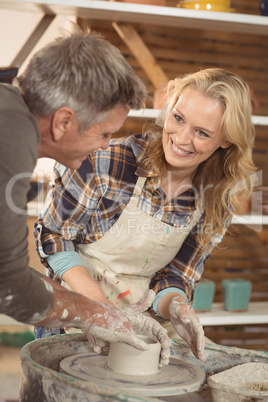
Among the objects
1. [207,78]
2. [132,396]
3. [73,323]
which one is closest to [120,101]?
[73,323]

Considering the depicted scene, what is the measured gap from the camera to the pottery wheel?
1284mm

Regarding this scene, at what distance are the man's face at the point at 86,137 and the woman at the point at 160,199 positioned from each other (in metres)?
0.50

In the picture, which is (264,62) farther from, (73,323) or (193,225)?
(73,323)

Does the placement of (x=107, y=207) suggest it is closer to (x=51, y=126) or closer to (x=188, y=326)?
(x=188, y=326)

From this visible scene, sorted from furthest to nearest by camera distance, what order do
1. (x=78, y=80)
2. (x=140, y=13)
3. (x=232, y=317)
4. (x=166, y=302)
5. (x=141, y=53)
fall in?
(x=141, y=53)
(x=232, y=317)
(x=140, y=13)
(x=166, y=302)
(x=78, y=80)

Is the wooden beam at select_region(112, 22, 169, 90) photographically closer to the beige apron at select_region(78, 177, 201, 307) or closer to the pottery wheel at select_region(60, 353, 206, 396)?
the beige apron at select_region(78, 177, 201, 307)

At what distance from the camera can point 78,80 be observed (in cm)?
108

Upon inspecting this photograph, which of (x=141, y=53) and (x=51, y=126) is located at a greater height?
(x=141, y=53)

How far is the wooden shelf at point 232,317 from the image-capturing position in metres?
2.79

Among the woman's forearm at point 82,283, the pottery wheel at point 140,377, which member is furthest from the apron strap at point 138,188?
the pottery wheel at point 140,377

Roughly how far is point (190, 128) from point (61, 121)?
0.74 m

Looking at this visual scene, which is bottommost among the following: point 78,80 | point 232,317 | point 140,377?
point 232,317

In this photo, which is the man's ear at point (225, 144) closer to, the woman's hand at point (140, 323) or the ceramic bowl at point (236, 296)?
the woman's hand at point (140, 323)

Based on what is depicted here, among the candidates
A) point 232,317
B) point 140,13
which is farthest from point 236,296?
point 140,13
